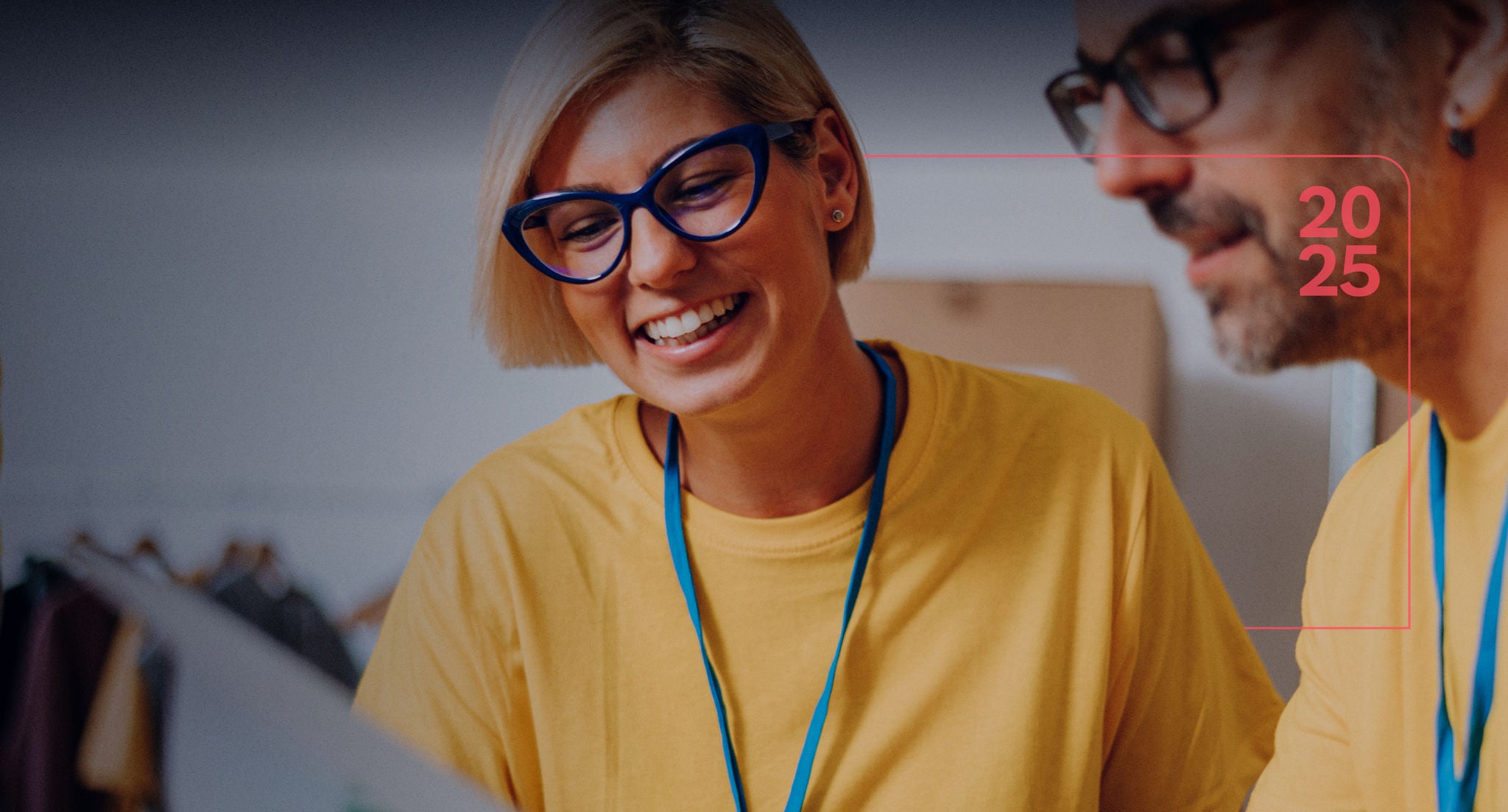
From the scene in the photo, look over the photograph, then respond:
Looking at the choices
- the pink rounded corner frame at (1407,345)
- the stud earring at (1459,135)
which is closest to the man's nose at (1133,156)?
the pink rounded corner frame at (1407,345)

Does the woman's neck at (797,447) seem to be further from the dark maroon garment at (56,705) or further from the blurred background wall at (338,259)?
the dark maroon garment at (56,705)

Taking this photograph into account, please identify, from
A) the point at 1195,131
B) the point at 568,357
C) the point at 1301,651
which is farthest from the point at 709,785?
the point at 1195,131

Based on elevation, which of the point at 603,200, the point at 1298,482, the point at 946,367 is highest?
the point at 603,200

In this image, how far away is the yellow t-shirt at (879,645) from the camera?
85 centimetres

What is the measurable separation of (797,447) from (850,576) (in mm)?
125

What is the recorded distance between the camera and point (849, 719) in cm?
85

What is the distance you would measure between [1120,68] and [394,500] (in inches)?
30.4

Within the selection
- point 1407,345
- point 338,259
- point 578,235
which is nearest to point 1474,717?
point 1407,345

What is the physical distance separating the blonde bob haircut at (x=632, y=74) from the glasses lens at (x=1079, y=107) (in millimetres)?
176

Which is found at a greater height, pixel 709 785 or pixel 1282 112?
pixel 1282 112

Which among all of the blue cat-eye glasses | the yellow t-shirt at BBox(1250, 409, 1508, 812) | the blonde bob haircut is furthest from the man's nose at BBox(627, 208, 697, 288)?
the yellow t-shirt at BBox(1250, 409, 1508, 812)

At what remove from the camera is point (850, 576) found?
88 cm

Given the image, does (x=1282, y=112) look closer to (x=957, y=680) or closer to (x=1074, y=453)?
(x=1074, y=453)

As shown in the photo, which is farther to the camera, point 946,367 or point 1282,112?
point 946,367
